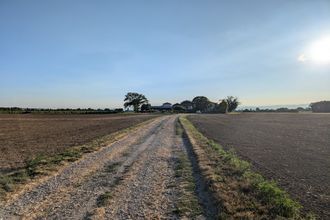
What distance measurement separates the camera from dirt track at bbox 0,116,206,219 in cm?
662

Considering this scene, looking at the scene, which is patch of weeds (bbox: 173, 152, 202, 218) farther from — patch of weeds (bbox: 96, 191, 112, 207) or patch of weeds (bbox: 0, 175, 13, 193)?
patch of weeds (bbox: 0, 175, 13, 193)

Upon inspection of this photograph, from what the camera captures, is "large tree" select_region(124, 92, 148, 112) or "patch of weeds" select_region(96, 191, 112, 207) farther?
"large tree" select_region(124, 92, 148, 112)

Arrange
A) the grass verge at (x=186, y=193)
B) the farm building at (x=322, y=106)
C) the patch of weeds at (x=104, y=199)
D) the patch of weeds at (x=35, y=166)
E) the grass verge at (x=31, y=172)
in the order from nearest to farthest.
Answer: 1. the grass verge at (x=186, y=193)
2. the patch of weeds at (x=104, y=199)
3. the grass verge at (x=31, y=172)
4. the patch of weeds at (x=35, y=166)
5. the farm building at (x=322, y=106)

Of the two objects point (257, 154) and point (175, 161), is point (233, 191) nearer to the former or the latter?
point (175, 161)

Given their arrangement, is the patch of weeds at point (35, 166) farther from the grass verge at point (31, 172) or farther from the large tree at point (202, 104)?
the large tree at point (202, 104)

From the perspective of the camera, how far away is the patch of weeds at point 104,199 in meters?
7.11

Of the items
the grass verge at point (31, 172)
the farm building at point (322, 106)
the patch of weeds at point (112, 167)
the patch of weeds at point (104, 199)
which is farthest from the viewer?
the farm building at point (322, 106)

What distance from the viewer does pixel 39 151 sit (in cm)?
1625

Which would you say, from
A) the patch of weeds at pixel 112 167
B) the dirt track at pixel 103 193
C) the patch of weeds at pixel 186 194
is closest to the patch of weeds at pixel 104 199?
the dirt track at pixel 103 193

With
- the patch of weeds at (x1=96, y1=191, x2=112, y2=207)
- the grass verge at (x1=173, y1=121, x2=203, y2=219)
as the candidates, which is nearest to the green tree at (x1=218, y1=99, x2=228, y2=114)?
the grass verge at (x1=173, y1=121, x2=203, y2=219)

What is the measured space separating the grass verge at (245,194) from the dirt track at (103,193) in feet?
3.52

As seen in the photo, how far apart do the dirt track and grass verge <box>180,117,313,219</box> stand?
1074 mm

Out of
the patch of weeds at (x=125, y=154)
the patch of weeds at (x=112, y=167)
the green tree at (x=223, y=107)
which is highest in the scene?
the green tree at (x=223, y=107)

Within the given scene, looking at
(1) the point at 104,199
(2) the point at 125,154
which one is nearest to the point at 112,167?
(2) the point at 125,154
